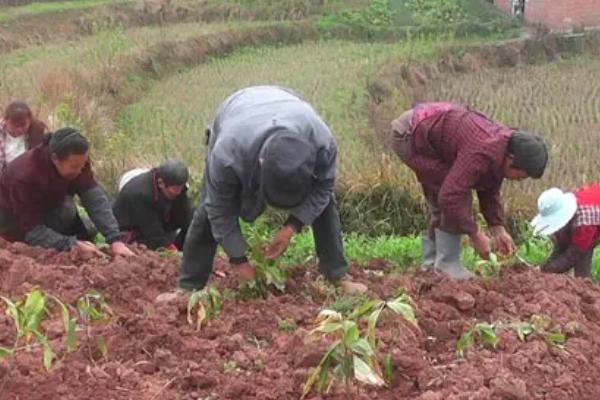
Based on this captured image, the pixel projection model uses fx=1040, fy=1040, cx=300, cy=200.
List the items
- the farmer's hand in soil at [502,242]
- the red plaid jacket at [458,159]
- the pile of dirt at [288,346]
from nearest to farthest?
the pile of dirt at [288,346] → the red plaid jacket at [458,159] → the farmer's hand in soil at [502,242]

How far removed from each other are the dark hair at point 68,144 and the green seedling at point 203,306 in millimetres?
1310

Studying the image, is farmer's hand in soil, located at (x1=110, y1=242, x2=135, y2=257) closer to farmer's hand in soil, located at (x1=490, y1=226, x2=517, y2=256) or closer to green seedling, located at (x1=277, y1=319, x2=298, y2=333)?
green seedling, located at (x1=277, y1=319, x2=298, y2=333)

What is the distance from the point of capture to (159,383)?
3.80 m

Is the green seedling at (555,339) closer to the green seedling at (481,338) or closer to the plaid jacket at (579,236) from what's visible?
the green seedling at (481,338)

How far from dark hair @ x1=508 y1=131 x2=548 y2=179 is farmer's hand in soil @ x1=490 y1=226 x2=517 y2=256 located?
2.22 ft

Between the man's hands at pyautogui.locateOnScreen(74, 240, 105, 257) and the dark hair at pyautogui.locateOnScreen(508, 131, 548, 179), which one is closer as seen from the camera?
the dark hair at pyautogui.locateOnScreen(508, 131, 548, 179)

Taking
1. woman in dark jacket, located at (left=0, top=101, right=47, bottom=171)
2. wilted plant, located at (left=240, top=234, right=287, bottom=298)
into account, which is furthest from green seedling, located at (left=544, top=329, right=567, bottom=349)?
woman in dark jacket, located at (left=0, top=101, right=47, bottom=171)

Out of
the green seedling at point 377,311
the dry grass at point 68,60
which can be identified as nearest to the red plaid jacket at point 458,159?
the green seedling at point 377,311

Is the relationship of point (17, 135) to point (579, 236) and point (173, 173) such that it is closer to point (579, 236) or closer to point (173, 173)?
point (173, 173)

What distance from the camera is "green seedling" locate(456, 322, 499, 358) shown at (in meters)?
4.17

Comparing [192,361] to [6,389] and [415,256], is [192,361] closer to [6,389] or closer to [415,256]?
[6,389]

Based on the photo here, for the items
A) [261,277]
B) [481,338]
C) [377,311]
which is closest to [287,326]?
[261,277]

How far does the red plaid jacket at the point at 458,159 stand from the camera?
5.23 m

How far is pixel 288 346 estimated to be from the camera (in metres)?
4.19
